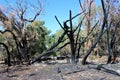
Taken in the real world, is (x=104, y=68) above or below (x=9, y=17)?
below

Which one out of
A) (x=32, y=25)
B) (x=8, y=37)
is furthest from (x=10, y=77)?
(x=32, y=25)

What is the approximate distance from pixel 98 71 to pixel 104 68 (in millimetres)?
205

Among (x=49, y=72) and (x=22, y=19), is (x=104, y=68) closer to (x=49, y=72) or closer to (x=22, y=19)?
(x=49, y=72)

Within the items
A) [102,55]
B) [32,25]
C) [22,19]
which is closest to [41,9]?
[22,19]

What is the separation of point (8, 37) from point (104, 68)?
747 inches

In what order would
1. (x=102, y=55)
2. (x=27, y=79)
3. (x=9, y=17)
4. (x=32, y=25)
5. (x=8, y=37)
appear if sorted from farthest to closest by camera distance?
(x=102, y=55), (x=32, y=25), (x=8, y=37), (x=9, y=17), (x=27, y=79)

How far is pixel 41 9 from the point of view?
22281mm

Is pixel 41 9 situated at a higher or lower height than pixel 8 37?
higher

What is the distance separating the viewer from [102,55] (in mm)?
35219

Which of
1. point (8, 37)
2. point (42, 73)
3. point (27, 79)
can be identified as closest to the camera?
point (27, 79)

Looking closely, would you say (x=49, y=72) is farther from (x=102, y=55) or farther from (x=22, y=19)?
(x=102, y=55)

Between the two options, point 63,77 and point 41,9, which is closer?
point 63,77

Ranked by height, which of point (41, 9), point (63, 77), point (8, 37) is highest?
point (41, 9)

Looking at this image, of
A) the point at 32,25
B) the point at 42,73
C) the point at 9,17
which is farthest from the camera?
the point at 32,25
